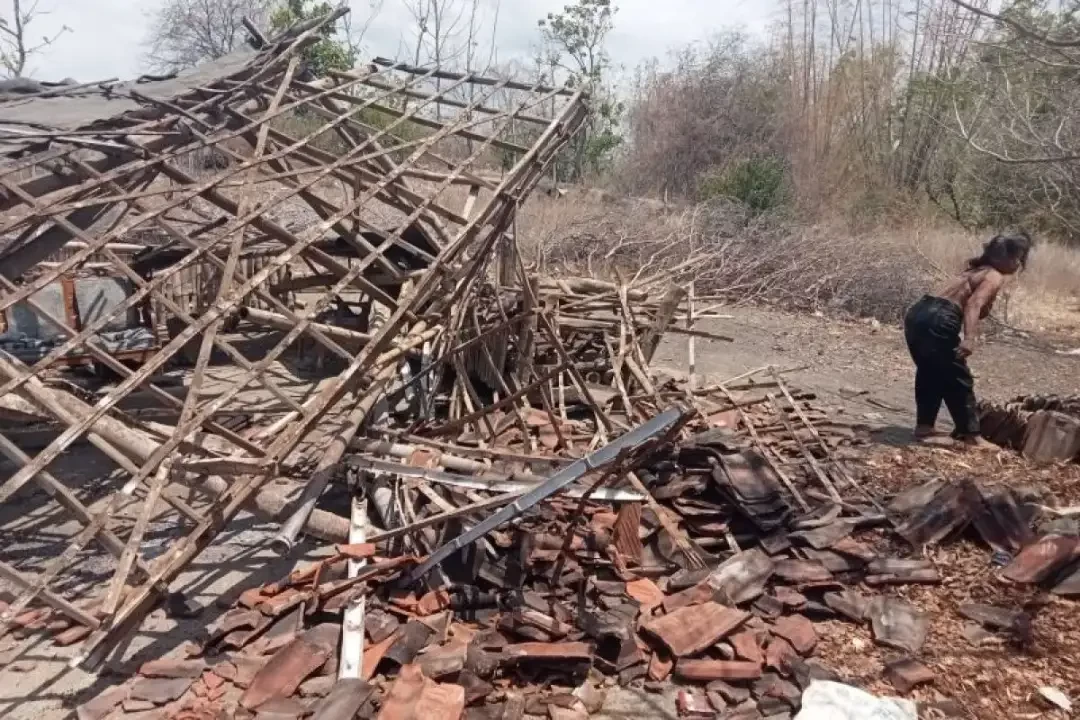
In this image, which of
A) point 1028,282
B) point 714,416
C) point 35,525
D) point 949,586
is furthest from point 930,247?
point 35,525

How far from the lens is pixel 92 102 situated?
543 centimetres

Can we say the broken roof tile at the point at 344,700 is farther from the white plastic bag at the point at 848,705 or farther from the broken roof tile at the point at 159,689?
the white plastic bag at the point at 848,705

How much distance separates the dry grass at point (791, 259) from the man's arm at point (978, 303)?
5.63 meters

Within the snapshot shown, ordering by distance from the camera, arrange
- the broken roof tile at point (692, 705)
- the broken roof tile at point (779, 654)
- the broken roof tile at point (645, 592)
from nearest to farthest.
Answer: the broken roof tile at point (692, 705) → the broken roof tile at point (779, 654) → the broken roof tile at point (645, 592)

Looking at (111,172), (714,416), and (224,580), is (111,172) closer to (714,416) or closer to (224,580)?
(224,580)

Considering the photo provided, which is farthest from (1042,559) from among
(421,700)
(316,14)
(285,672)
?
(316,14)

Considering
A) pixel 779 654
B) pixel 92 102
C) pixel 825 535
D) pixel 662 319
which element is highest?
pixel 92 102

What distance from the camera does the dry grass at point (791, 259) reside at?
40.3 feet

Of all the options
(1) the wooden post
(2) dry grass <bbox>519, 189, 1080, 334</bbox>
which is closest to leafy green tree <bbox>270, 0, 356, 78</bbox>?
(2) dry grass <bbox>519, 189, 1080, 334</bbox>

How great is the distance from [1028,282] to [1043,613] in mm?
11542

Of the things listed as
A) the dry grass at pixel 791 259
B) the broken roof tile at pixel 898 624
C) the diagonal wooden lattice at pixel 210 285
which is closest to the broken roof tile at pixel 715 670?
the broken roof tile at pixel 898 624

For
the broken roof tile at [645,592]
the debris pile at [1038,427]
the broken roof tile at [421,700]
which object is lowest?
the broken roof tile at [421,700]

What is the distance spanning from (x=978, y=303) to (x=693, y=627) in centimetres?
378

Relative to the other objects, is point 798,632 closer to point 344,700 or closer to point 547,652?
point 547,652
